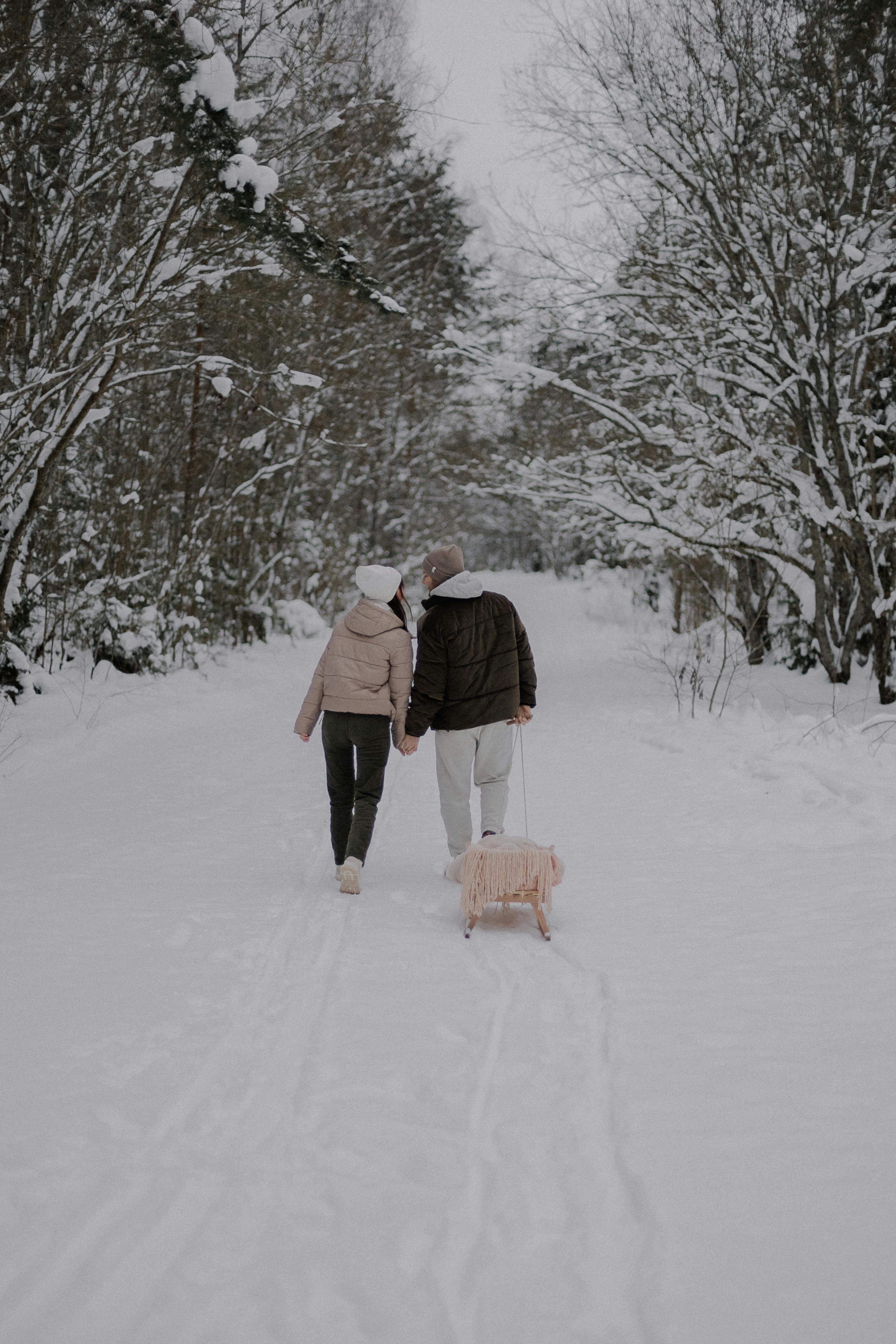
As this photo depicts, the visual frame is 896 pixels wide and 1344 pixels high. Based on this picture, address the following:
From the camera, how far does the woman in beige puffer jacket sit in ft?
→ 17.3

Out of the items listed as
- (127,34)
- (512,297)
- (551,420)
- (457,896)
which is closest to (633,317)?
(512,297)

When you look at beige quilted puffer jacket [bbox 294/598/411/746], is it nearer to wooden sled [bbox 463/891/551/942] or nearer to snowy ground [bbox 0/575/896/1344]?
snowy ground [bbox 0/575/896/1344]

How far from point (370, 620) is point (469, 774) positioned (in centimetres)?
106

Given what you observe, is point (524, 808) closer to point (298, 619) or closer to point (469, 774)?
point (469, 774)

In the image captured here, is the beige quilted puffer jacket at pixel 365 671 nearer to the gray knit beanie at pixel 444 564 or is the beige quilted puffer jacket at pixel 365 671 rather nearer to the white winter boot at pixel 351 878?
the gray knit beanie at pixel 444 564

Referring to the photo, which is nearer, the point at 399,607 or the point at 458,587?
the point at 458,587

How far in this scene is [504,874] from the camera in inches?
177

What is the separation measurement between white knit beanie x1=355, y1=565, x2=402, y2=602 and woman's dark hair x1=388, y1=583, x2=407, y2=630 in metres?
0.05

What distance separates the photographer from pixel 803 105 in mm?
9852

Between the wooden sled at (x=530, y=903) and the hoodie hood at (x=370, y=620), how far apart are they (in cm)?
163

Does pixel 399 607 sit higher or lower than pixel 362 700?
higher

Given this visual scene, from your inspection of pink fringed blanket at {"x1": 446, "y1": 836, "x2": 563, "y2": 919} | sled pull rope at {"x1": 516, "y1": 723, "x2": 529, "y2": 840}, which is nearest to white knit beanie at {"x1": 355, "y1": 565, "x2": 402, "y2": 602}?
sled pull rope at {"x1": 516, "y1": 723, "x2": 529, "y2": 840}

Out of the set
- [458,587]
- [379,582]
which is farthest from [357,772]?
[458,587]

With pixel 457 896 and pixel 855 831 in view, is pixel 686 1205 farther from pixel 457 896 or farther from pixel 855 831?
pixel 855 831
